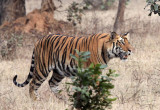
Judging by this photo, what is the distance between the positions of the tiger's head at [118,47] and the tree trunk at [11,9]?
7.90 m

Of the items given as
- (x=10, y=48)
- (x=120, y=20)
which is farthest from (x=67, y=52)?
(x=120, y=20)

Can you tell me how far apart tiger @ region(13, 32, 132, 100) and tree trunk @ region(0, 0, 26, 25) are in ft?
22.1

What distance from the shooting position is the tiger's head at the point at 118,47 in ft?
19.2

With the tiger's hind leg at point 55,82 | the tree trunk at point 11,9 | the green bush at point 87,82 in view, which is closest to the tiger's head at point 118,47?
the tiger's hind leg at point 55,82

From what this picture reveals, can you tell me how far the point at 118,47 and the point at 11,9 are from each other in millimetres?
8067

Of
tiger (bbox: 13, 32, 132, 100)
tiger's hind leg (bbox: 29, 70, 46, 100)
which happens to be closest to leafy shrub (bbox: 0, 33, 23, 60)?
tiger (bbox: 13, 32, 132, 100)

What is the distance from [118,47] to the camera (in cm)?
586

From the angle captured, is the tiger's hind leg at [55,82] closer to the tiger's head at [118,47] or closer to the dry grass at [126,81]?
the dry grass at [126,81]

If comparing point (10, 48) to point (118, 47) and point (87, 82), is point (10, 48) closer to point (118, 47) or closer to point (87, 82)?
point (118, 47)

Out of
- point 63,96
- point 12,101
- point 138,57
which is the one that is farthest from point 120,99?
point 138,57

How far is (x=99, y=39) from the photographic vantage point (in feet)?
19.7

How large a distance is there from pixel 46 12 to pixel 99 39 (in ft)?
23.4

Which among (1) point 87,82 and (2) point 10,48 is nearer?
(1) point 87,82

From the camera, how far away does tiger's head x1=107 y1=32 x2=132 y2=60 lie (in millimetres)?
5840
